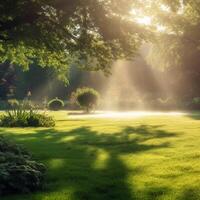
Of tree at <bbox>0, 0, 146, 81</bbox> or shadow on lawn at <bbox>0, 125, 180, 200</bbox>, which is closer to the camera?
shadow on lawn at <bbox>0, 125, 180, 200</bbox>

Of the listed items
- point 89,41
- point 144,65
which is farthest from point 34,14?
point 144,65

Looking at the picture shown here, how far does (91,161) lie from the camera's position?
44.0 ft

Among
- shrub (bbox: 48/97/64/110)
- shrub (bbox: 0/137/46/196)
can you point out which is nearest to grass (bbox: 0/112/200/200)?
shrub (bbox: 0/137/46/196)

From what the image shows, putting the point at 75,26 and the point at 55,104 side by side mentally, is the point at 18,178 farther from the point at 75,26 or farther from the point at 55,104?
the point at 55,104

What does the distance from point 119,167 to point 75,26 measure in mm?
6772

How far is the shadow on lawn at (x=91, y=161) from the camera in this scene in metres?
9.79

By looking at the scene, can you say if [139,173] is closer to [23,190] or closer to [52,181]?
[52,181]

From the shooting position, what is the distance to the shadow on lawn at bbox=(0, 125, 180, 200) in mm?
9789

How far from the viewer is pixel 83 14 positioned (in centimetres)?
1600

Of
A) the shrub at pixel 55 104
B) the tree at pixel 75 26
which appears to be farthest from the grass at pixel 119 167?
the shrub at pixel 55 104

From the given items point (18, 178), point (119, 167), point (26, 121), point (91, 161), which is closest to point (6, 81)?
point (26, 121)

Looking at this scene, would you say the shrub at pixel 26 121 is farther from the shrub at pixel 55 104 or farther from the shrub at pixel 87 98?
the shrub at pixel 55 104

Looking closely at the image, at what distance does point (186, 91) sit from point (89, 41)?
2298 inches

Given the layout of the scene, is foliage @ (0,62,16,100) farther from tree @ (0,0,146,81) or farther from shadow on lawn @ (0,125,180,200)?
tree @ (0,0,146,81)
